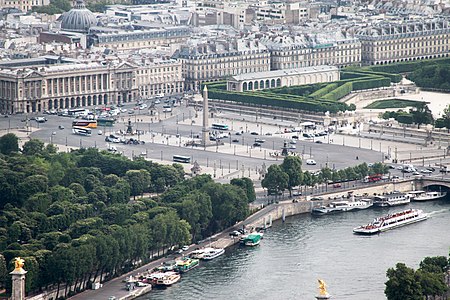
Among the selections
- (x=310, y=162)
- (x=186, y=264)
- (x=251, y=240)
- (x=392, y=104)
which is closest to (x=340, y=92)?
(x=392, y=104)

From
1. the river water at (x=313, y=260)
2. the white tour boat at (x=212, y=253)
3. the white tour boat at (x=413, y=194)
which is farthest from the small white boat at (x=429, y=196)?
the white tour boat at (x=212, y=253)

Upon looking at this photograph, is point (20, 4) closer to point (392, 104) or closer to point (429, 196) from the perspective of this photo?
point (392, 104)

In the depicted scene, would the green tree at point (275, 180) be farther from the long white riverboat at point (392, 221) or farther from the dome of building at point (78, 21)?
the dome of building at point (78, 21)

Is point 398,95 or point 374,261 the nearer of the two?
point 374,261

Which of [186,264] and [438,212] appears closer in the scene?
[186,264]

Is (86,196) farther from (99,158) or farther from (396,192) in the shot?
(396,192)

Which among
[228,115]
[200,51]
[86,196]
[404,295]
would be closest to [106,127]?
[228,115]
